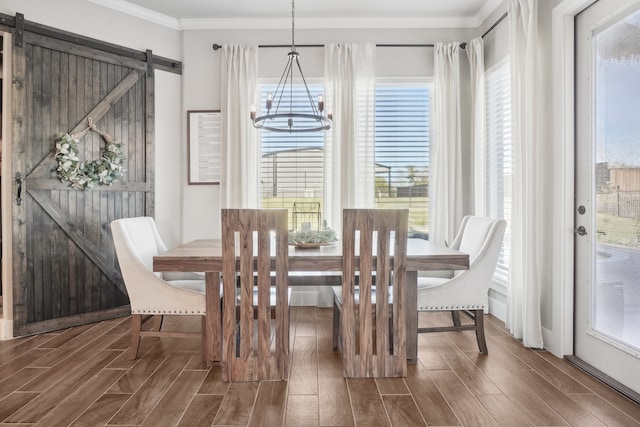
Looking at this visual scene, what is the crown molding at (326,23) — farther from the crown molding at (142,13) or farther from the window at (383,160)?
the window at (383,160)

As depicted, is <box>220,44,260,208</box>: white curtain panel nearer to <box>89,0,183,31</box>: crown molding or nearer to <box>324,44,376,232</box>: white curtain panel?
<box>89,0,183,31</box>: crown molding

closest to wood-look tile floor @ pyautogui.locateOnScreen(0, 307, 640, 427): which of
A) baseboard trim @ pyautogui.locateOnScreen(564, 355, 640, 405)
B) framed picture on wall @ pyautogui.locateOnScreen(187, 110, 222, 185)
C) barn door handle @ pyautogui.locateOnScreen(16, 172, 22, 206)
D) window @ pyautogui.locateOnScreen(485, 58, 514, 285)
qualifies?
baseboard trim @ pyautogui.locateOnScreen(564, 355, 640, 405)

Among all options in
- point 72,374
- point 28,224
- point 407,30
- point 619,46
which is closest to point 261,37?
point 407,30

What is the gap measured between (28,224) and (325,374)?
107 inches

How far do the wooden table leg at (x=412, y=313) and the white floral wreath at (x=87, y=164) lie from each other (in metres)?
2.84

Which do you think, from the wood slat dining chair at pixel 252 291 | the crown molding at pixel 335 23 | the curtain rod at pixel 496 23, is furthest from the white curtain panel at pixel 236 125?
the curtain rod at pixel 496 23

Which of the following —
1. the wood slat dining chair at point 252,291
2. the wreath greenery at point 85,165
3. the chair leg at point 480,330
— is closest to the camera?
the wood slat dining chair at point 252,291

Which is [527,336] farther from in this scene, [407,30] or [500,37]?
[407,30]

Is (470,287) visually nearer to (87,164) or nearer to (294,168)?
(294,168)

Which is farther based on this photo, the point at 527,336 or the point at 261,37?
the point at 261,37

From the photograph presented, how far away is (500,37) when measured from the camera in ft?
12.4

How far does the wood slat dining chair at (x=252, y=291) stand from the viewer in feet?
7.79

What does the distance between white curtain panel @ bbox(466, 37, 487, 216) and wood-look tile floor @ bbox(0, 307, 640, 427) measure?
1.45 metres

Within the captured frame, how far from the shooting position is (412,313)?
2.73 meters
